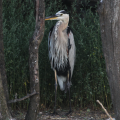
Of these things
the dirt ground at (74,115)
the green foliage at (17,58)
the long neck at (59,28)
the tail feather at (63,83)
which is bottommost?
the dirt ground at (74,115)

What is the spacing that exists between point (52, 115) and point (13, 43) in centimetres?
136

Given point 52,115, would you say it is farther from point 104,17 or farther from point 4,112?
point 104,17

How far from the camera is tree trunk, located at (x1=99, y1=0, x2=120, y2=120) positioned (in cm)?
206

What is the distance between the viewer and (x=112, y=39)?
2092 millimetres

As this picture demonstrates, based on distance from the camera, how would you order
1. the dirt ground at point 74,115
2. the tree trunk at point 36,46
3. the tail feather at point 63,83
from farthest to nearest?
the tail feather at point 63,83 < the dirt ground at point 74,115 < the tree trunk at point 36,46

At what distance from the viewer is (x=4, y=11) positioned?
4719mm

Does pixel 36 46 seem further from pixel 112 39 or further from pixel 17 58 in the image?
pixel 17 58

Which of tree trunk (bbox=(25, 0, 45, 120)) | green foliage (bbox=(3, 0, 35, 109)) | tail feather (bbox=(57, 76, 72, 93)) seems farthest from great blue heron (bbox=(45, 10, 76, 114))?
tree trunk (bbox=(25, 0, 45, 120))

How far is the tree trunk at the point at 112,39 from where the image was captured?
6.77 ft

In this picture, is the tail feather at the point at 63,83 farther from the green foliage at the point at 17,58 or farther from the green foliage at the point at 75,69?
the green foliage at the point at 17,58

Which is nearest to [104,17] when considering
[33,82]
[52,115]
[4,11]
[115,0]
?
[115,0]

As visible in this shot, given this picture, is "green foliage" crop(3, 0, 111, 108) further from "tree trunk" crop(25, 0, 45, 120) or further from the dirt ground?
"tree trunk" crop(25, 0, 45, 120)

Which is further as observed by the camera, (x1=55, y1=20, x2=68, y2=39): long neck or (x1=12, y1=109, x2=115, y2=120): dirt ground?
(x1=55, y1=20, x2=68, y2=39): long neck

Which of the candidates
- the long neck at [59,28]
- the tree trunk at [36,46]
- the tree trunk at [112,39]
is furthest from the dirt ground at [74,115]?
the tree trunk at [112,39]
